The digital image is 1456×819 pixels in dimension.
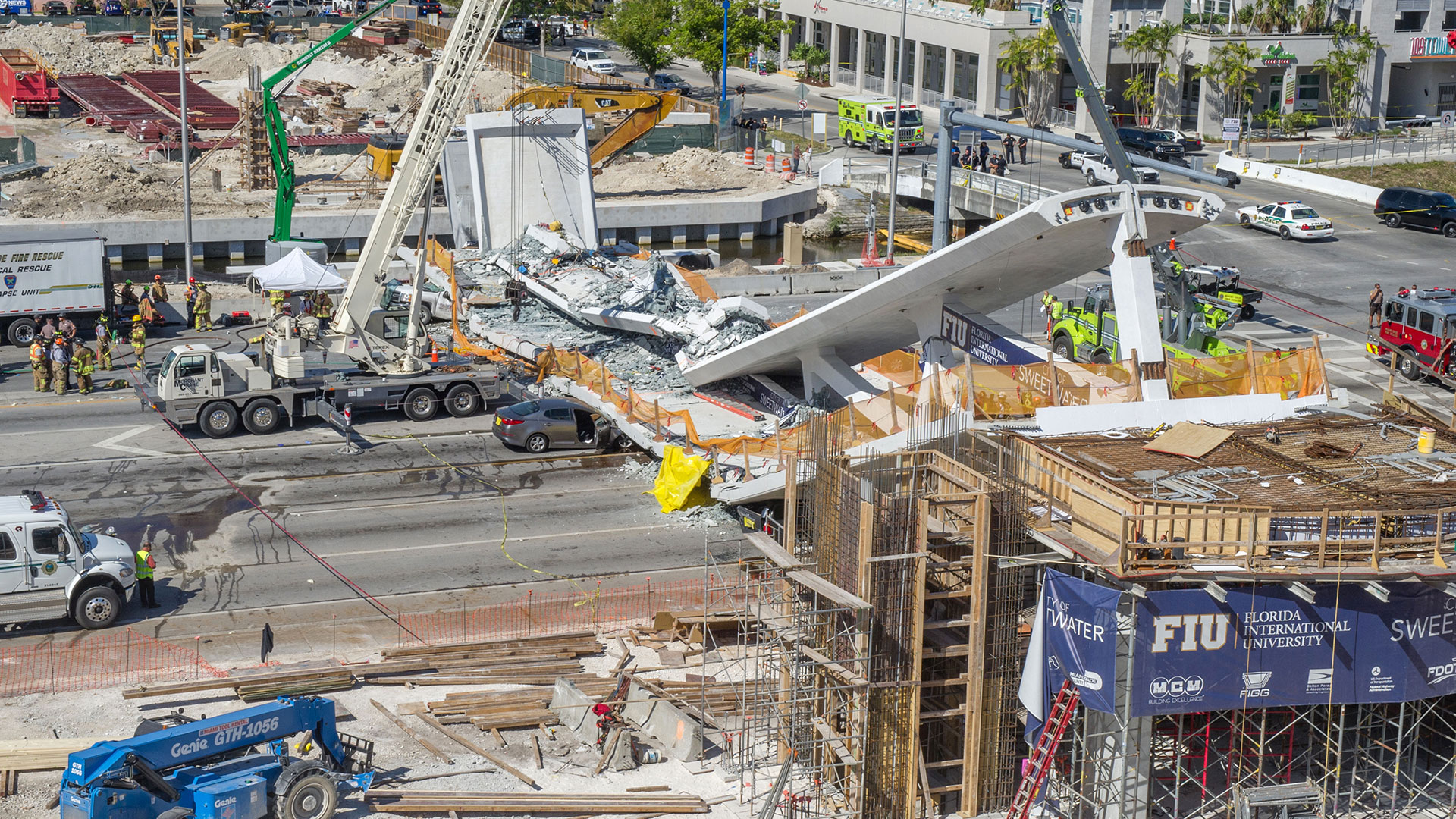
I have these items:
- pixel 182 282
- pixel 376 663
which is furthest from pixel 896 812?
pixel 182 282

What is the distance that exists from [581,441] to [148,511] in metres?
9.52

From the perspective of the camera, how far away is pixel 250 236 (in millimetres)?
58344

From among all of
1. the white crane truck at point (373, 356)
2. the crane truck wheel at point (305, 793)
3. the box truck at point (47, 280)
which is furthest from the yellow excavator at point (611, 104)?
the crane truck wheel at point (305, 793)

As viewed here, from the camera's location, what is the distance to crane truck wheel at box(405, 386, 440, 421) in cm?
3822

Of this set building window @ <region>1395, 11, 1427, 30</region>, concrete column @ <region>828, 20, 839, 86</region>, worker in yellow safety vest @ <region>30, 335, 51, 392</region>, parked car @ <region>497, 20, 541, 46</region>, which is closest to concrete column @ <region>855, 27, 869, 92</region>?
concrete column @ <region>828, 20, 839, 86</region>

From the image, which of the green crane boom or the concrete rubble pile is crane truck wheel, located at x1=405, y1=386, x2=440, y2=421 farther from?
the green crane boom

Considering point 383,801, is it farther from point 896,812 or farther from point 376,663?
point 896,812

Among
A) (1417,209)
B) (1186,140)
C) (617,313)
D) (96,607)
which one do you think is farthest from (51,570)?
(1186,140)

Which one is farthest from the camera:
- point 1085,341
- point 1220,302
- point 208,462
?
point 1220,302

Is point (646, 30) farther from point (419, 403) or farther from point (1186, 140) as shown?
point (419, 403)

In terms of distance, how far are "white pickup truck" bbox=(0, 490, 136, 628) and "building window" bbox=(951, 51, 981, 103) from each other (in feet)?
226

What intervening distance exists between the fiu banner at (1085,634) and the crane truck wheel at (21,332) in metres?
32.9

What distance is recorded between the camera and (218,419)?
36.2m

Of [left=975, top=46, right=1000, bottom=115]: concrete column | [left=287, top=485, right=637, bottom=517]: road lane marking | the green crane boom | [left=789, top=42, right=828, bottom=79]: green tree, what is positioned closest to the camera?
[left=287, top=485, right=637, bottom=517]: road lane marking
